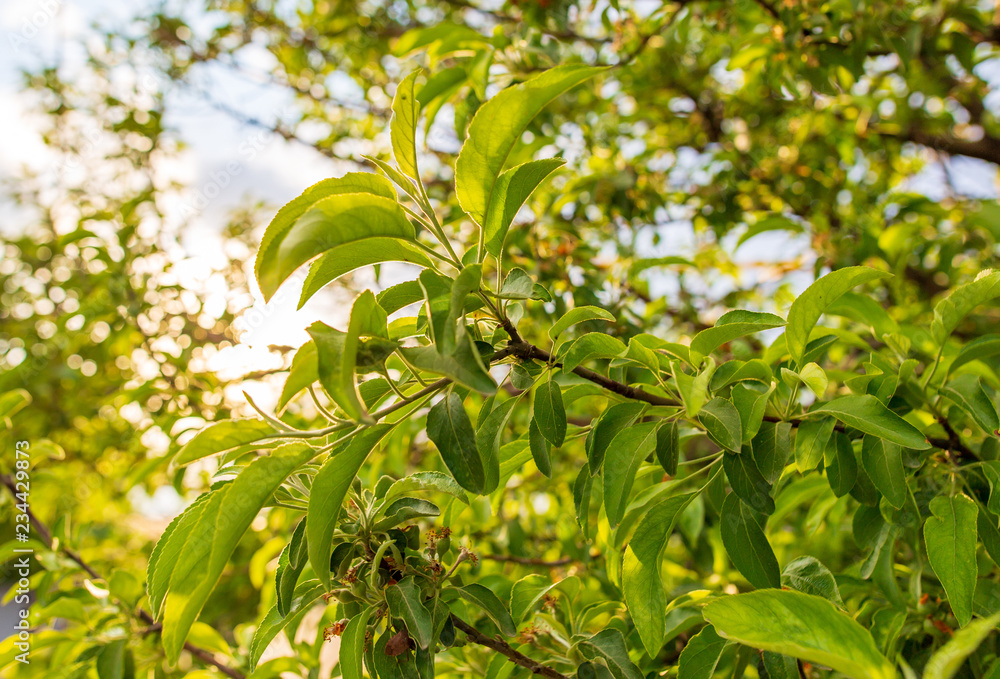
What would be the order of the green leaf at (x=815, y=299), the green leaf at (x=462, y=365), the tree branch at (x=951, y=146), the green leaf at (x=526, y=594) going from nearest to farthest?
the green leaf at (x=462, y=365) < the green leaf at (x=815, y=299) < the green leaf at (x=526, y=594) < the tree branch at (x=951, y=146)

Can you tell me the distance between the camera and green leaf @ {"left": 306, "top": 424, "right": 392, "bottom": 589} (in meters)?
0.66

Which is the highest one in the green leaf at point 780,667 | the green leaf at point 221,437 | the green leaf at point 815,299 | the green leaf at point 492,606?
the green leaf at point 221,437

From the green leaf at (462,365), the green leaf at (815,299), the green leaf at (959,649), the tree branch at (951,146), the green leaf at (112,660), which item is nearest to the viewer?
the green leaf at (959,649)

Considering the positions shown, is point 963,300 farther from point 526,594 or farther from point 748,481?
point 526,594

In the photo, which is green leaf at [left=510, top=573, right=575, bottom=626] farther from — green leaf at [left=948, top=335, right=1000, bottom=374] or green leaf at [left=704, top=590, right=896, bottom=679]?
green leaf at [left=948, top=335, right=1000, bottom=374]

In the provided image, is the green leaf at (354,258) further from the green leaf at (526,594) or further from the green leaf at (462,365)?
the green leaf at (526,594)

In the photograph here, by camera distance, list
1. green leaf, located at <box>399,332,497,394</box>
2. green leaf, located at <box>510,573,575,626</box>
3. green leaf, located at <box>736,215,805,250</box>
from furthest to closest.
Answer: green leaf, located at <box>736,215,805,250</box>
green leaf, located at <box>510,573,575,626</box>
green leaf, located at <box>399,332,497,394</box>

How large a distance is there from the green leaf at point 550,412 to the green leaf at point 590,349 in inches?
1.5

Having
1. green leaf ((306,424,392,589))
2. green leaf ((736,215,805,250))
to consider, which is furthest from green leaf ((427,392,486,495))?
green leaf ((736,215,805,250))

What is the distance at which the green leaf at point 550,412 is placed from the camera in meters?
0.76

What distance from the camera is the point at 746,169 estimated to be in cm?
232

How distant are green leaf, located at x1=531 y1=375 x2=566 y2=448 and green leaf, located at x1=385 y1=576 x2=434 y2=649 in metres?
0.24

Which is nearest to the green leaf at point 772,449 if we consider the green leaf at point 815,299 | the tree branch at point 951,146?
the green leaf at point 815,299

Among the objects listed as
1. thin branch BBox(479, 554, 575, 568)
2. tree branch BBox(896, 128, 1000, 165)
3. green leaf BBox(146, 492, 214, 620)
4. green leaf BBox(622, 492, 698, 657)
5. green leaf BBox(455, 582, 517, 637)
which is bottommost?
thin branch BBox(479, 554, 575, 568)
